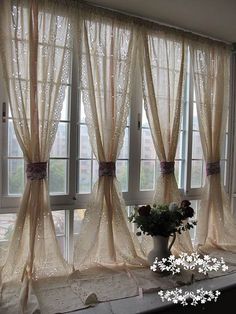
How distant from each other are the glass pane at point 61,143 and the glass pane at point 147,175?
615 millimetres

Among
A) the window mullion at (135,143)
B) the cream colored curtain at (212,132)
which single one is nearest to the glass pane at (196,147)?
the cream colored curtain at (212,132)

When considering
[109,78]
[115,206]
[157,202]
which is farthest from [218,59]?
[115,206]

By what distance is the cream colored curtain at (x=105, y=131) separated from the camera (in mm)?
1951

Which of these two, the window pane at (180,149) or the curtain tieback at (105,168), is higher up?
the window pane at (180,149)

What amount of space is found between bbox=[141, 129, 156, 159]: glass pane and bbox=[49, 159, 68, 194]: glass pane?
24.1 inches

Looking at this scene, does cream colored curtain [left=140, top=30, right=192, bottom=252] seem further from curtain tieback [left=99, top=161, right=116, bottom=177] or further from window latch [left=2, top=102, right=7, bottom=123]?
window latch [left=2, top=102, right=7, bottom=123]

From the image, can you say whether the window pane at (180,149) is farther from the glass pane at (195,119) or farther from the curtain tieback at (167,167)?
the curtain tieback at (167,167)

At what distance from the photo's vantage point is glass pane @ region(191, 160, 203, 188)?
101 inches

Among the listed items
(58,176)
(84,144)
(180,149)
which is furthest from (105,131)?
(180,149)

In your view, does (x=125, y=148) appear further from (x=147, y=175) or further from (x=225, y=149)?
(x=225, y=149)

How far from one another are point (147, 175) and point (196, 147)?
0.52 meters

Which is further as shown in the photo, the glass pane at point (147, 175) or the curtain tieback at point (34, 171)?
the glass pane at point (147, 175)

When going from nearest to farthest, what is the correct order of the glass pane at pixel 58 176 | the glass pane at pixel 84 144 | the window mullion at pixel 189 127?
1. the glass pane at pixel 58 176
2. the glass pane at pixel 84 144
3. the window mullion at pixel 189 127

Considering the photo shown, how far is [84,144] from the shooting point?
6.88 feet
